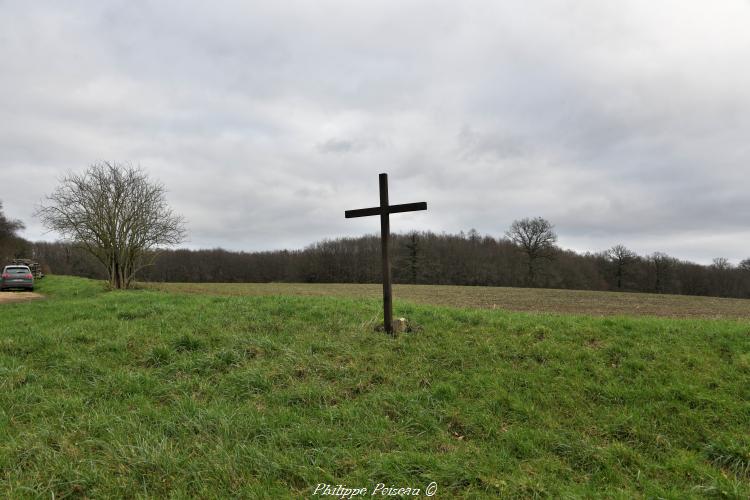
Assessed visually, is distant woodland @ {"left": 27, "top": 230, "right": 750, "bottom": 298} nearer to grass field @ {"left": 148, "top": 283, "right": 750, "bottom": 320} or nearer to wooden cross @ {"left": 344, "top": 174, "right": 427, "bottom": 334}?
grass field @ {"left": 148, "top": 283, "right": 750, "bottom": 320}

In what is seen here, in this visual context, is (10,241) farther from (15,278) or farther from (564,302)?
(564,302)

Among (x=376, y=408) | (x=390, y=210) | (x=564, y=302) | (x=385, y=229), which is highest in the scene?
(x=390, y=210)

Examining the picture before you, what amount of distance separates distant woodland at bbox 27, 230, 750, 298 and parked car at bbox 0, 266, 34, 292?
33.7m

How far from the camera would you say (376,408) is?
16.0 ft

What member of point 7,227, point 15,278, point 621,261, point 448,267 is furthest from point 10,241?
point 621,261

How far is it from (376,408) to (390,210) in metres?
4.15

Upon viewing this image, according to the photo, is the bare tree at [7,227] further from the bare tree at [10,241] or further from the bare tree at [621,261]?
the bare tree at [621,261]

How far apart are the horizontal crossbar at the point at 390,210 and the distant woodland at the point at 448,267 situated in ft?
195

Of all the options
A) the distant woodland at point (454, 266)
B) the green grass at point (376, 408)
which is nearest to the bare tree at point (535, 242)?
the distant woodland at point (454, 266)

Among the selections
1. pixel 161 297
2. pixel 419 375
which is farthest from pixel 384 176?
pixel 161 297

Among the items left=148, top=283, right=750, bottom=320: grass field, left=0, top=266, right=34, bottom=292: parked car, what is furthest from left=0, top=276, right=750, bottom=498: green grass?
left=0, top=266, right=34, bottom=292: parked car

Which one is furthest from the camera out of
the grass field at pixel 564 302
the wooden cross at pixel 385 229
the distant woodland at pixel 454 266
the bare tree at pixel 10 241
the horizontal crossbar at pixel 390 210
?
the distant woodland at pixel 454 266

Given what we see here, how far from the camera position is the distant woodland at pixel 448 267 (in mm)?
67750

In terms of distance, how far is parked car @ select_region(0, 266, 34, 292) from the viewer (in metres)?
25.3
